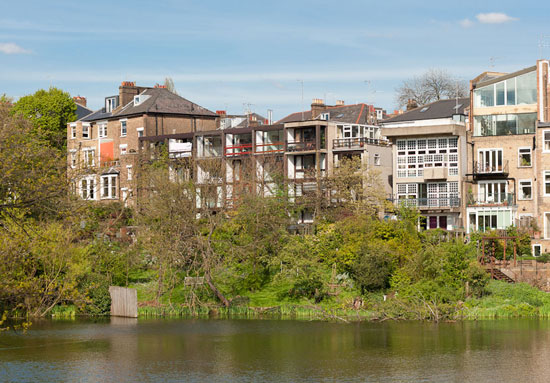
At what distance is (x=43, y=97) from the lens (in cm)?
10056

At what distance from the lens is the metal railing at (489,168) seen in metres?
71.8

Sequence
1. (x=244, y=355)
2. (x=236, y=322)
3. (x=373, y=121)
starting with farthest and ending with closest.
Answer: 1. (x=373, y=121)
2. (x=236, y=322)
3. (x=244, y=355)

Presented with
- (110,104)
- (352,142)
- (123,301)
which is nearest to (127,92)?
(110,104)

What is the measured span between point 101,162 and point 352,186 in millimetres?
34808

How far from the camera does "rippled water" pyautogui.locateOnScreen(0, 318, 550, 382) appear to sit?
37.9 meters

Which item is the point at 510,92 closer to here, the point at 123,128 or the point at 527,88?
the point at 527,88

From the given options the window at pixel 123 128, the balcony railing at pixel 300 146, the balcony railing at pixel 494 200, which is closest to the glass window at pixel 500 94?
the balcony railing at pixel 494 200

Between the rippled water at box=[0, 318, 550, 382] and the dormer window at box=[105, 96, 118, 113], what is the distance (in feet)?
159


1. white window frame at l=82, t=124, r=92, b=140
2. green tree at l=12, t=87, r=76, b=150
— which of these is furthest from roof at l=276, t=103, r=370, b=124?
green tree at l=12, t=87, r=76, b=150

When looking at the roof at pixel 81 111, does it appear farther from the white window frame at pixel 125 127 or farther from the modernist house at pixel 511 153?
the modernist house at pixel 511 153

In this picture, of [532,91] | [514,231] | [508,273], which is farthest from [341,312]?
[532,91]

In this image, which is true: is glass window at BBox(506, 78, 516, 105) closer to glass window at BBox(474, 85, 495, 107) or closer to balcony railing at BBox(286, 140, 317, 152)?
glass window at BBox(474, 85, 495, 107)

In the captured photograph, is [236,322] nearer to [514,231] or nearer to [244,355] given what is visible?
[244,355]

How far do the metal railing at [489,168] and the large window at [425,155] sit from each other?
1999 mm
